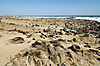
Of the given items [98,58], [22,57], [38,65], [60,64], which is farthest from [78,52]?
[22,57]

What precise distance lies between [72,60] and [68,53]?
750mm

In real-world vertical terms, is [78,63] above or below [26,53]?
below

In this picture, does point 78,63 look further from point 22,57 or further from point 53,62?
point 22,57

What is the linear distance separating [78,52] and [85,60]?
929 mm

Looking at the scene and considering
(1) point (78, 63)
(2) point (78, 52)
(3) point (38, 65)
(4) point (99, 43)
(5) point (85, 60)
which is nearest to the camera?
(3) point (38, 65)

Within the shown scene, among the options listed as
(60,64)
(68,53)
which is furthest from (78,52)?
(60,64)

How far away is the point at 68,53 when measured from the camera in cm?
774

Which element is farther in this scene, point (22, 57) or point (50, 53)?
point (50, 53)

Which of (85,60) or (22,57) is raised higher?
(22,57)

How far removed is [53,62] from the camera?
22.0 ft

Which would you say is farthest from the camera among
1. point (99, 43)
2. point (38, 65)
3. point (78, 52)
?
point (99, 43)

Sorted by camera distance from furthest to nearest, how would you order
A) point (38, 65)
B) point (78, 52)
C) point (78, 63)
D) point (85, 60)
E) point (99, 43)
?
1. point (99, 43)
2. point (78, 52)
3. point (85, 60)
4. point (78, 63)
5. point (38, 65)

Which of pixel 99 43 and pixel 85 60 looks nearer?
pixel 85 60

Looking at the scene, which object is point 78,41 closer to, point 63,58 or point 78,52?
point 78,52
